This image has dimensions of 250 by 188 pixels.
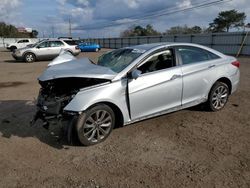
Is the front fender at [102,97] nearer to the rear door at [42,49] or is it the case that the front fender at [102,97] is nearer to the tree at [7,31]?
the rear door at [42,49]

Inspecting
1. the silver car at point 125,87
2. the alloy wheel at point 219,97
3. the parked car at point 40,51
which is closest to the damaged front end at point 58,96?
the silver car at point 125,87

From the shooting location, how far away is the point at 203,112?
5.68 meters

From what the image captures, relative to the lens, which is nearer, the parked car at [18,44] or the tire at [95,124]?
the tire at [95,124]

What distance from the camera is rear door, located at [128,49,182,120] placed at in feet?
14.6

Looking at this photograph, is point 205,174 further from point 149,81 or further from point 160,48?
point 160,48

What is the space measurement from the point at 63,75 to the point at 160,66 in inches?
69.8

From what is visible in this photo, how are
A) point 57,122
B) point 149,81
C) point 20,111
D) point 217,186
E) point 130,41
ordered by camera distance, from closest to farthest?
point 217,186 < point 57,122 < point 149,81 < point 20,111 < point 130,41

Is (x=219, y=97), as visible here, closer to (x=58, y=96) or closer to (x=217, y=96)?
(x=217, y=96)

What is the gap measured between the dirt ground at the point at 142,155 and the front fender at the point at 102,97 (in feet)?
2.15

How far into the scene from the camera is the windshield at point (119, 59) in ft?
15.3

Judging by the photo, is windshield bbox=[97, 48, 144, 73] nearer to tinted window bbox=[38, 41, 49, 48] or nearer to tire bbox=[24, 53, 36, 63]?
tinted window bbox=[38, 41, 49, 48]

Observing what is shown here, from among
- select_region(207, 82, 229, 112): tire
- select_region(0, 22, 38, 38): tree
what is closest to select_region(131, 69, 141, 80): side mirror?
select_region(207, 82, 229, 112): tire

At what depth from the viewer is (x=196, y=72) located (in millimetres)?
5145

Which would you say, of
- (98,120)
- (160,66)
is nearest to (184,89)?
(160,66)
